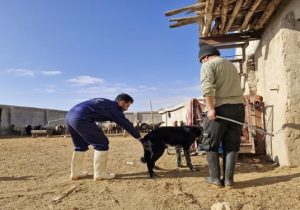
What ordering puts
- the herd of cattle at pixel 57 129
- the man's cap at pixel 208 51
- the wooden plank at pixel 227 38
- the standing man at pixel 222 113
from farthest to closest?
1. the herd of cattle at pixel 57 129
2. the wooden plank at pixel 227 38
3. the man's cap at pixel 208 51
4. the standing man at pixel 222 113

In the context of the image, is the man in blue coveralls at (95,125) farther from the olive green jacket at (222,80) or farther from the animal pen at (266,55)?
the animal pen at (266,55)

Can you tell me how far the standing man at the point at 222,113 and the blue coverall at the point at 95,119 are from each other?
1.39 meters

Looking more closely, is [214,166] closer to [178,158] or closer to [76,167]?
[178,158]

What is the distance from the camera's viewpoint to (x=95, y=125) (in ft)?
17.9

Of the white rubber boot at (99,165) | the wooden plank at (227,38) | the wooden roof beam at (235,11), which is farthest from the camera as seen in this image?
the wooden plank at (227,38)

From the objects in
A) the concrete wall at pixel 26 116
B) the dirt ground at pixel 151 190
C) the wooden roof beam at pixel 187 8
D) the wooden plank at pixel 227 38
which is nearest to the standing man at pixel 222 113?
the dirt ground at pixel 151 190

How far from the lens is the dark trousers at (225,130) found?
438cm

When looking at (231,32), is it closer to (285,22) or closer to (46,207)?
(285,22)

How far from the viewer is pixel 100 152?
5344 mm

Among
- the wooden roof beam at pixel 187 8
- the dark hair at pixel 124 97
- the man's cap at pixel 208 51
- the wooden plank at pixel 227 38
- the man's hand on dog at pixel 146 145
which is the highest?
the wooden roof beam at pixel 187 8

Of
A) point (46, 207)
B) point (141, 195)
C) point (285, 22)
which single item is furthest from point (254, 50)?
point (46, 207)

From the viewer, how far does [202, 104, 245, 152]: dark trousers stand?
438cm

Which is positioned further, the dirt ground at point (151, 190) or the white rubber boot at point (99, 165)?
the white rubber boot at point (99, 165)

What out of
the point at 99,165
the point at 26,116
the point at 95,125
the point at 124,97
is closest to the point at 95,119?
the point at 95,125
